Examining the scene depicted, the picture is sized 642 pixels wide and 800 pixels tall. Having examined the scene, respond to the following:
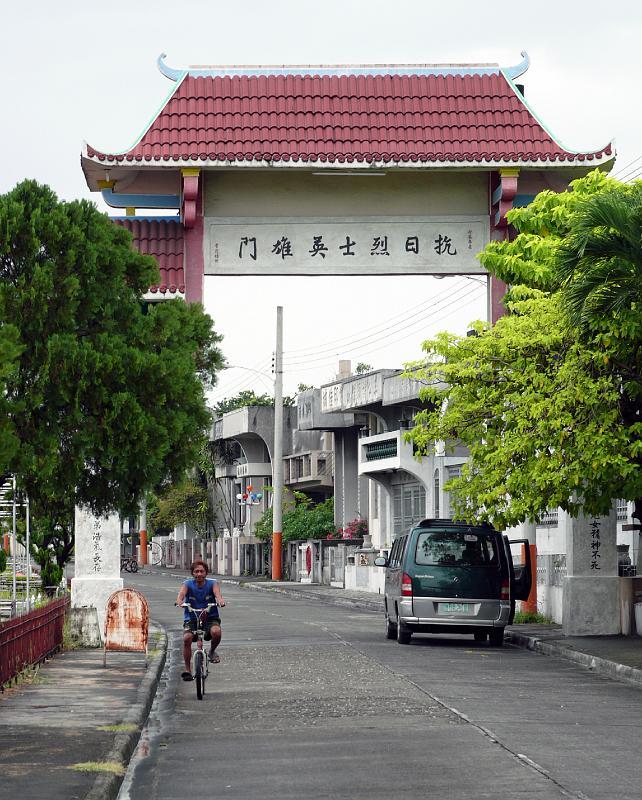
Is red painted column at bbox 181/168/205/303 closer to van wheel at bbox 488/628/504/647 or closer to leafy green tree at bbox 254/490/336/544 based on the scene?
van wheel at bbox 488/628/504/647

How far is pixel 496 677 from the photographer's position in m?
19.0

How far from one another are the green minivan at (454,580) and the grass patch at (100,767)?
13.8 meters

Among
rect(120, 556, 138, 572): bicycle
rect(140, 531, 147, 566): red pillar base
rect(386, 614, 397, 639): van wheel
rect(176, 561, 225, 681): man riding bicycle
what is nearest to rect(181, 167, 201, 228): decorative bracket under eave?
rect(386, 614, 397, 639): van wheel

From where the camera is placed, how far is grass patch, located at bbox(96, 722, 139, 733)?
1271 centimetres

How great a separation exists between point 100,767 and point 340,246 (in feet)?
52.2

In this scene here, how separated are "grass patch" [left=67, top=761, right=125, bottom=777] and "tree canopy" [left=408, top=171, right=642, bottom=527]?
1029 cm

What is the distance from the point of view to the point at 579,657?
2200 cm

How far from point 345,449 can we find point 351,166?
39.1 metres

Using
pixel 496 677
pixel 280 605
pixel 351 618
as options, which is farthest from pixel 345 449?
pixel 496 677

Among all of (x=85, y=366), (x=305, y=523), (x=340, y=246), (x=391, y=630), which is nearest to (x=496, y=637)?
(x=391, y=630)

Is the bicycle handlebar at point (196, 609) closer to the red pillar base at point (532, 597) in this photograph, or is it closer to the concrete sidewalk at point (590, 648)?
the concrete sidewalk at point (590, 648)

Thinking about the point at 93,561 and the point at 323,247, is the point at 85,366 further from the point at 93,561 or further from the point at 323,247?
the point at 323,247

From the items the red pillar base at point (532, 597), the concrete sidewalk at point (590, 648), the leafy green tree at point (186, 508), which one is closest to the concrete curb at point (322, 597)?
the red pillar base at point (532, 597)

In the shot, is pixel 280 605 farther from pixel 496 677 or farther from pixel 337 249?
pixel 496 677
